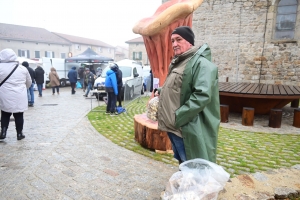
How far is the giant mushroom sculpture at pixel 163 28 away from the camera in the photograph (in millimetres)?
3591

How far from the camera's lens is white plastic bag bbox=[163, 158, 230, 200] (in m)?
1.88

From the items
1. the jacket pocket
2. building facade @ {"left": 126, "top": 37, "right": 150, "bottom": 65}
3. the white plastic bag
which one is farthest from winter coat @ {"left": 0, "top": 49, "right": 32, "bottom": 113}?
building facade @ {"left": 126, "top": 37, "right": 150, "bottom": 65}

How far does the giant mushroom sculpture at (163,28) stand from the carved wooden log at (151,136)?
909 millimetres

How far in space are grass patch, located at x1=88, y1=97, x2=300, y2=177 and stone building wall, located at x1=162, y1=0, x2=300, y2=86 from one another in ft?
23.7

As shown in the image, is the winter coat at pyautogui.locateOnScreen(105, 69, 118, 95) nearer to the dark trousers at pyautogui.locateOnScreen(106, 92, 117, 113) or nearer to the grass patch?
the dark trousers at pyautogui.locateOnScreen(106, 92, 117, 113)

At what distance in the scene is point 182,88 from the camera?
2.04 m

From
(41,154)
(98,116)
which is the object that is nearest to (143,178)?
(41,154)

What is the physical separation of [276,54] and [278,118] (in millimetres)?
6721

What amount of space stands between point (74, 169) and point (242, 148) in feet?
10.5

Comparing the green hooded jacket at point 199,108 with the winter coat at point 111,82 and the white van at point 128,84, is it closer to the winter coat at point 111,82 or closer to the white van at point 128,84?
the winter coat at point 111,82

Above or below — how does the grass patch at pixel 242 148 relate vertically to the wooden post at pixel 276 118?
below

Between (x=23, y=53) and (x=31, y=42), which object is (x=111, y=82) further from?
(x=31, y=42)

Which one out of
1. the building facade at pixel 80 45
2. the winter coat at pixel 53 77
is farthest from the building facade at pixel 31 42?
the winter coat at pixel 53 77

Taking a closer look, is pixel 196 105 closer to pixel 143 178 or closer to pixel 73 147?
pixel 143 178
